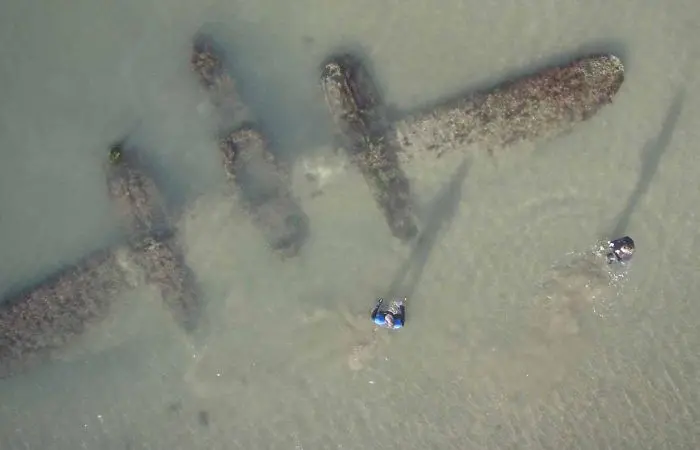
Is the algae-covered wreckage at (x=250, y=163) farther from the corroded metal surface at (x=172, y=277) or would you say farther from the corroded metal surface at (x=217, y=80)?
the corroded metal surface at (x=172, y=277)

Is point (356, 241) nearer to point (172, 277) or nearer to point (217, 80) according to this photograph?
point (172, 277)

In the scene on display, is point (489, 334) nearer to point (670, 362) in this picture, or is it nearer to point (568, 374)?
point (568, 374)

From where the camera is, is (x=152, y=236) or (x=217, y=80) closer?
(x=217, y=80)

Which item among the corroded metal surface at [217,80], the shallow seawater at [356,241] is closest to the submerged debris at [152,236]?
the shallow seawater at [356,241]

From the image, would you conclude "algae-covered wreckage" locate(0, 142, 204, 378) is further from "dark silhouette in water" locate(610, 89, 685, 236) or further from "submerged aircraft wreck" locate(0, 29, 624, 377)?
"dark silhouette in water" locate(610, 89, 685, 236)

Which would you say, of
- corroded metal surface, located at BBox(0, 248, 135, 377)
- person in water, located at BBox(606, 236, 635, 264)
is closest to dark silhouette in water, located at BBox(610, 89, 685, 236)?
person in water, located at BBox(606, 236, 635, 264)

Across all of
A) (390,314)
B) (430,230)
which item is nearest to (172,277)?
(390,314)
